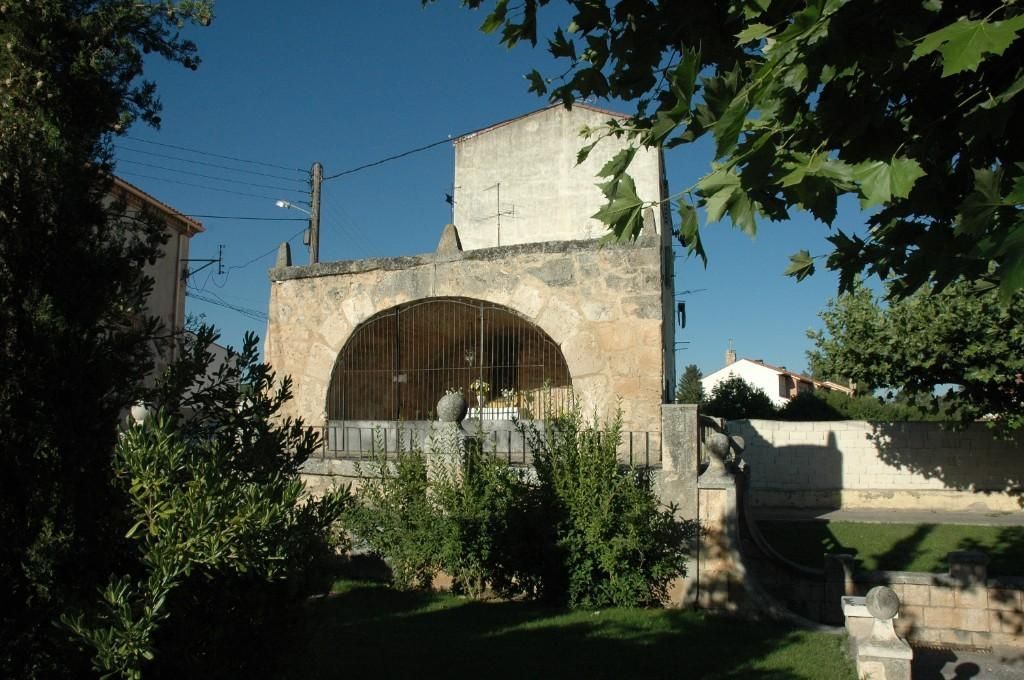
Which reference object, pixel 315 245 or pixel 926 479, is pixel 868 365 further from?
pixel 315 245

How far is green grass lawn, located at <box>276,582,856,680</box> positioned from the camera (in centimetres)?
561

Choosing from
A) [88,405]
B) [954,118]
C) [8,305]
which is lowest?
[88,405]

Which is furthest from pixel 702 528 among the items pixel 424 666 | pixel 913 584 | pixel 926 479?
pixel 926 479

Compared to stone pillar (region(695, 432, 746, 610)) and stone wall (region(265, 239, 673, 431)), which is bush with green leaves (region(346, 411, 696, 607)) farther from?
stone wall (region(265, 239, 673, 431))

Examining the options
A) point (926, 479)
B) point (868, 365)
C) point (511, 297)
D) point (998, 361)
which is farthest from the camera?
point (926, 479)

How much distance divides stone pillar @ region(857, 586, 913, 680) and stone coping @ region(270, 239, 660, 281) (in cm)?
397

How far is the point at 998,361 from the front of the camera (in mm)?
13414

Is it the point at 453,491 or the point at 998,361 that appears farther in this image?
the point at 998,361

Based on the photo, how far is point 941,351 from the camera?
14109 millimetres

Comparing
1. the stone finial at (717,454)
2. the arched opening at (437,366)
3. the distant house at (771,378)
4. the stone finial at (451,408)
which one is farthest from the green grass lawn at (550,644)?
Result: the distant house at (771,378)

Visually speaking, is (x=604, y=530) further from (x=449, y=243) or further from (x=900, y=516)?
(x=900, y=516)

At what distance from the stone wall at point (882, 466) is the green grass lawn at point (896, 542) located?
284 cm

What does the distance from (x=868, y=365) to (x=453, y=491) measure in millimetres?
10968

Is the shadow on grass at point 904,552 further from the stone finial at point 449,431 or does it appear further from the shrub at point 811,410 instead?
the shrub at point 811,410
